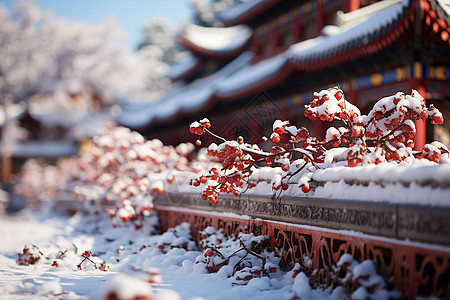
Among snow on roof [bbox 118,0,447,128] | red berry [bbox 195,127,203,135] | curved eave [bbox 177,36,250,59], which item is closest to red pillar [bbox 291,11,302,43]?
snow on roof [bbox 118,0,447,128]

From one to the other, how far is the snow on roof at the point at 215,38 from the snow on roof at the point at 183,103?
23.6 inches

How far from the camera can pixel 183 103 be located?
1422 cm

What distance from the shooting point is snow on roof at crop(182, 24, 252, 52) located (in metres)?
16.7

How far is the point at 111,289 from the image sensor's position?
2.13m

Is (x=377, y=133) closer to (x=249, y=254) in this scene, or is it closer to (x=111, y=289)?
(x=249, y=254)

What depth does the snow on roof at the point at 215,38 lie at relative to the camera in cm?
1668

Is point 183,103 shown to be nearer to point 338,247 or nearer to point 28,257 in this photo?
point 28,257

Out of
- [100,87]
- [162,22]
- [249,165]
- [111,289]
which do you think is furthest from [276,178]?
[162,22]

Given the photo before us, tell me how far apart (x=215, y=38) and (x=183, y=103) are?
230 inches

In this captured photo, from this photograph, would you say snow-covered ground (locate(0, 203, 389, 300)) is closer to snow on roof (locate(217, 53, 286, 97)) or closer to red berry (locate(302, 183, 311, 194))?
red berry (locate(302, 183, 311, 194))

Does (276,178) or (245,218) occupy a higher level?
(276,178)

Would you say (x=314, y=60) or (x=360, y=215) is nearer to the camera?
(x=360, y=215)

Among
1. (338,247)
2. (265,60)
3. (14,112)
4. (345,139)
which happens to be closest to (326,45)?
(345,139)

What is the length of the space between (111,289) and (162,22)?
49.6 metres
